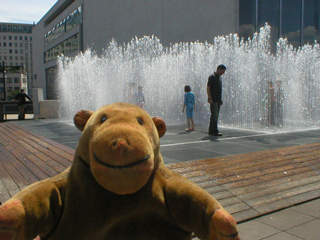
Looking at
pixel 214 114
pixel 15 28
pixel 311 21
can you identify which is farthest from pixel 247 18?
pixel 15 28

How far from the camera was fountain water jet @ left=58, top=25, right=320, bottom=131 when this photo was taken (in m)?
11.8

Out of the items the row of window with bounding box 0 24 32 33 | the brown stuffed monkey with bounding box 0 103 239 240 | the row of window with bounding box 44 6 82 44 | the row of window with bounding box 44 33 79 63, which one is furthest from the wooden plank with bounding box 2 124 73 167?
the row of window with bounding box 0 24 32 33

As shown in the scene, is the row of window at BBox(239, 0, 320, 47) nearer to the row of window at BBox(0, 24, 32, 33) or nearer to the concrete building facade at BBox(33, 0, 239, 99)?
the concrete building facade at BBox(33, 0, 239, 99)

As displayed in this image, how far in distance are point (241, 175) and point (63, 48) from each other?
40.1 metres

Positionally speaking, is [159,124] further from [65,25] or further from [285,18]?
[65,25]

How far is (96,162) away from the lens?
1.42 meters

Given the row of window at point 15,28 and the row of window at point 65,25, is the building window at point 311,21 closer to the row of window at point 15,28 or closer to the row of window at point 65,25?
the row of window at point 65,25

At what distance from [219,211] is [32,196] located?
932mm

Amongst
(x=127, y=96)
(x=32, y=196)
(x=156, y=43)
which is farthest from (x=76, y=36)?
(x=32, y=196)

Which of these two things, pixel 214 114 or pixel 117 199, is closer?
pixel 117 199

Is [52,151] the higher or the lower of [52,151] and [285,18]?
the lower

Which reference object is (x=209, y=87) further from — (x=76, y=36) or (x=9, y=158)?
(x=76, y=36)

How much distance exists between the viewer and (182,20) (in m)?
19.8

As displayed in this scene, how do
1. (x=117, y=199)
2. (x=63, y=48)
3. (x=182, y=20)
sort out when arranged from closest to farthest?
(x=117, y=199), (x=182, y=20), (x=63, y=48)
